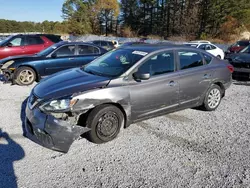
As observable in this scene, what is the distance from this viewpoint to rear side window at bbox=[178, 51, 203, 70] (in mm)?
4223

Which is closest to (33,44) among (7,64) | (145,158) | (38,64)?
(7,64)

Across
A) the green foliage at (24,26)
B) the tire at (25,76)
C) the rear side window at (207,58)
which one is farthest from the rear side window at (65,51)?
the green foliage at (24,26)

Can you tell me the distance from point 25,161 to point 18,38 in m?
8.25

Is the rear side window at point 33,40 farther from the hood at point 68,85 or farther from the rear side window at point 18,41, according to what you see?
the hood at point 68,85

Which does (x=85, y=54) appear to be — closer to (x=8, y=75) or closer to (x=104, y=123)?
(x=8, y=75)

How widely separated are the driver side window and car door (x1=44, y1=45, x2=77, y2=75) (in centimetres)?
411

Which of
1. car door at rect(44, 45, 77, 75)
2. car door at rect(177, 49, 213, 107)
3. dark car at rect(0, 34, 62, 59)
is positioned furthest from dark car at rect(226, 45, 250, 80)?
dark car at rect(0, 34, 62, 59)

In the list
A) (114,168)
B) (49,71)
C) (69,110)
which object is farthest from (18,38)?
(114,168)

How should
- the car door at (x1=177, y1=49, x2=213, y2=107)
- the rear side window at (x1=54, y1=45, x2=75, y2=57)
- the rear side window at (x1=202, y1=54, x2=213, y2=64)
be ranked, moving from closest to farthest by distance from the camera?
the car door at (x1=177, y1=49, x2=213, y2=107)
the rear side window at (x1=202, y1=54, x2=213, y2=64)
the rear side window at (x1=54, y1=45, x2=75, y2=57)

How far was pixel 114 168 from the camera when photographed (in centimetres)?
281

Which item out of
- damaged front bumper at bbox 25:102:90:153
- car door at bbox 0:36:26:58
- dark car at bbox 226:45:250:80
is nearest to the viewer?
damaged front bumper at bbox 25:102:90:153

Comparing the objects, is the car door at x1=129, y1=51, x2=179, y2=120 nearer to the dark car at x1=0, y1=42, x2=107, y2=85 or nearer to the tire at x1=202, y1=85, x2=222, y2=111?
the tire at x1=202, y1=85, x2=222, y2=111

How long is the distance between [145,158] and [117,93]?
42.1 inches

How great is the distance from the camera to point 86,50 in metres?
7.71
